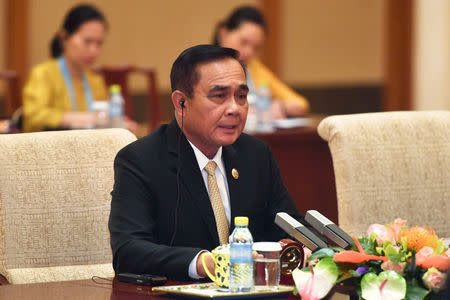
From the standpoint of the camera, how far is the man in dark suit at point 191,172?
7.57ft

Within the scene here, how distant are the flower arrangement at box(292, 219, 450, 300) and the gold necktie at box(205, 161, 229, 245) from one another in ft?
2.08

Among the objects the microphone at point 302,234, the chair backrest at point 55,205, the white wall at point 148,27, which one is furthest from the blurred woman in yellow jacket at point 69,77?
the microphone at point 302,234

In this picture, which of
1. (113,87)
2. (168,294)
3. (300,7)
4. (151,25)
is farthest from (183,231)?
(300,7)

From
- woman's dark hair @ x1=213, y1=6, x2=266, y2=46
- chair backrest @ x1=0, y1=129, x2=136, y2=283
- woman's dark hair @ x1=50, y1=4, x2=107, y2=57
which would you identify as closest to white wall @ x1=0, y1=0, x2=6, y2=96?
woman's dark hair @ x1=50, y1=4, x2=107, y2=57

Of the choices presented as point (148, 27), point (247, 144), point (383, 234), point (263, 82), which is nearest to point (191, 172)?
point (247, 144)

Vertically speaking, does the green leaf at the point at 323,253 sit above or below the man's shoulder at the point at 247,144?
below

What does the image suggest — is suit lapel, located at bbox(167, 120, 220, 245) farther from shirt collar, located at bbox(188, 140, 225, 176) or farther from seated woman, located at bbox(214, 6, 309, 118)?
seated woman, located at bbox(214, 6, 309, 118)

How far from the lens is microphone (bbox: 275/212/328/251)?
190 cm

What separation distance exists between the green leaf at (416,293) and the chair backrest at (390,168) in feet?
4.04

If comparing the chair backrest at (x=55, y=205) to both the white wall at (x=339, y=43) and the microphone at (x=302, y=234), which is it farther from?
the white wall at (x=339, y=43)

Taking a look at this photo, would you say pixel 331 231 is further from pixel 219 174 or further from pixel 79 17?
pixel 79 17

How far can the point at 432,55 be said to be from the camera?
23.7 feet

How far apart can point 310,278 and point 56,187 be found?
3.76ft

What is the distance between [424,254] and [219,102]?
2.85ft
